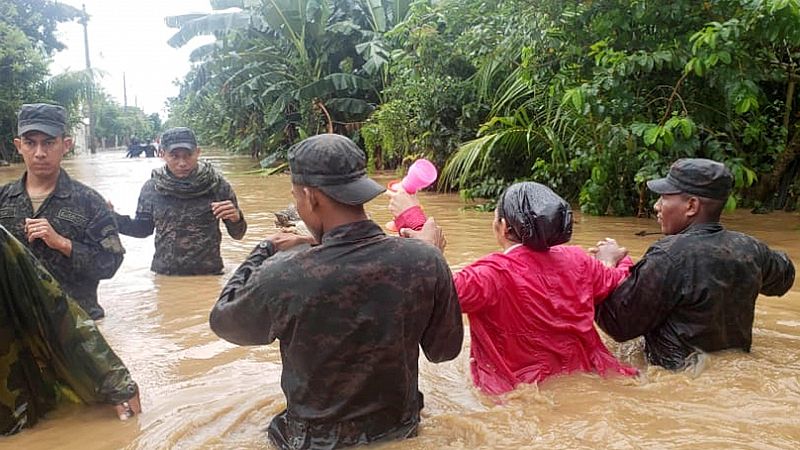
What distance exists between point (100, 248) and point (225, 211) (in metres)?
1.48

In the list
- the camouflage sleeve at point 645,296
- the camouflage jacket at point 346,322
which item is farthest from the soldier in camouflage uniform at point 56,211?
the camouflage sleeve at point 645,296

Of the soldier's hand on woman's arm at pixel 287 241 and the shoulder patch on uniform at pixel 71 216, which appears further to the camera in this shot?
the shoulder patch on uniform at pixel 71 216

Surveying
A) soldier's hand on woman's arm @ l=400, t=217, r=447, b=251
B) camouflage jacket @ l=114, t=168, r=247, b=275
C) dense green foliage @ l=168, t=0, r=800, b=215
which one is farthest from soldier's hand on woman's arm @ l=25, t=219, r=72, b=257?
dense green foliage @ l=168, t=0, r=800, b=215

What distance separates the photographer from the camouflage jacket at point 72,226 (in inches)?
159

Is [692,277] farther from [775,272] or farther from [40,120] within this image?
[40,120]

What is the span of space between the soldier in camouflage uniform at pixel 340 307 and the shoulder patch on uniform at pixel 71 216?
2.03 metres

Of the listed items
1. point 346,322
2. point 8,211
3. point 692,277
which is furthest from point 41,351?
point 692,277

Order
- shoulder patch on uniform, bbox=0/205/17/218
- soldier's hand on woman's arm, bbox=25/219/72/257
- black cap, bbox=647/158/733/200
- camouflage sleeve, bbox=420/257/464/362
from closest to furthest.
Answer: camouflage sleeve, bbox=420/257/464/362 < black cap, bbox=647/158/733/200 < soldier's hand on woman's arm, bbox=25/219/72/257 < shoulder patch on uniform, bbox=0/205/17/218

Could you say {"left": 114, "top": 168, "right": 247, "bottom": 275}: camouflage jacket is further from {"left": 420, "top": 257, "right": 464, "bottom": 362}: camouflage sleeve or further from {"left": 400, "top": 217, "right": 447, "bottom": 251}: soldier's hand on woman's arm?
{"left": 420, "top": 257, "right": 464, "bottom": 362}: camouflage sleeve

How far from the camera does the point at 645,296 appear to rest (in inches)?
134

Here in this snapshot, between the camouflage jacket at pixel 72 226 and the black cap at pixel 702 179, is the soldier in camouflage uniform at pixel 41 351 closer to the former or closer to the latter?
the camouflage jacket at pixel 72 226

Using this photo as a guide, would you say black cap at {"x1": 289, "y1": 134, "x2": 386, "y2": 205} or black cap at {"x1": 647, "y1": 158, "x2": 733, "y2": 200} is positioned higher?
black cap at {"x1": 289, "y1": 134, "x2": 386, "y2": 205}

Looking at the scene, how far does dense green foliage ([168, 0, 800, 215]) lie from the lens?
671 cm

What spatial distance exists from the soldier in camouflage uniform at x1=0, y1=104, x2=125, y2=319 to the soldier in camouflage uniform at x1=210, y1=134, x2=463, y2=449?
193 centimetres
